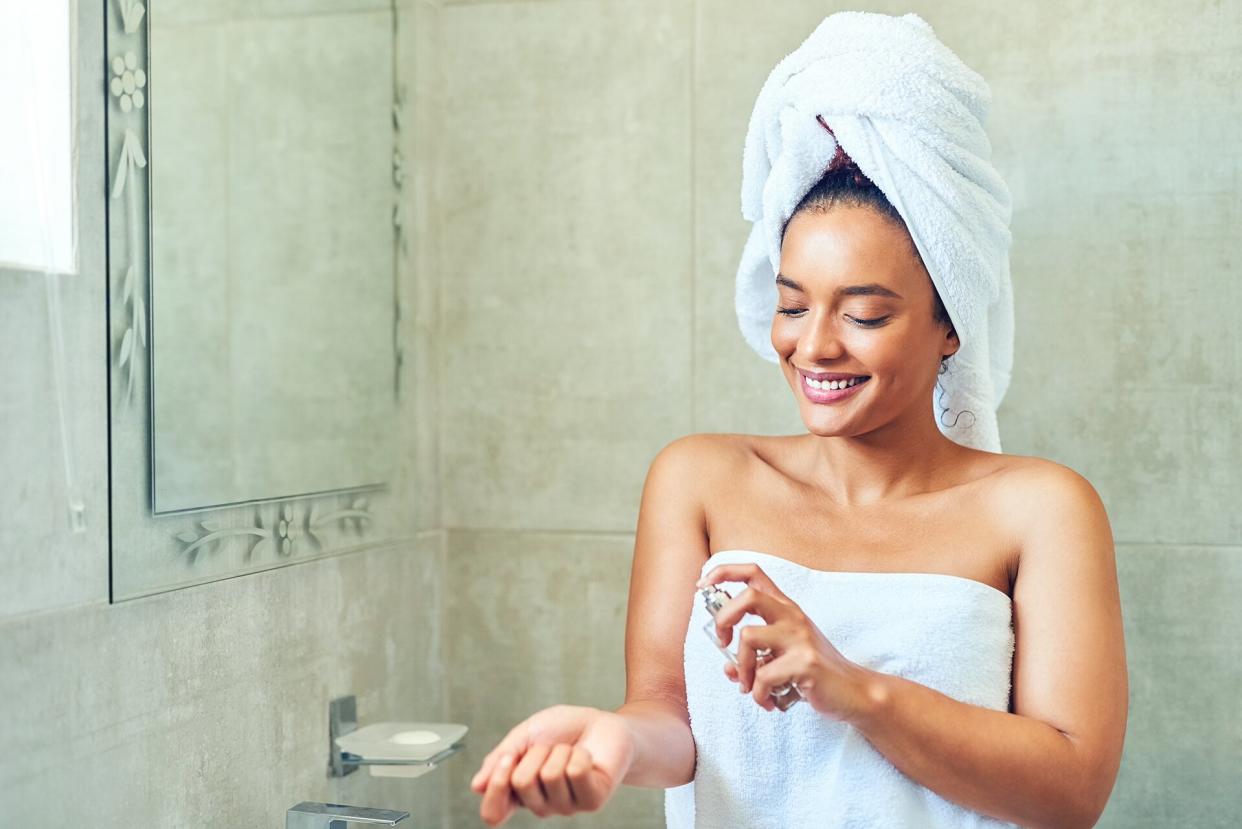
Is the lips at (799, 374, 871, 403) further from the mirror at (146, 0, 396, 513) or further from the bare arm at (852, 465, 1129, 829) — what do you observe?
the mirror at (146, 0, 396, 513)

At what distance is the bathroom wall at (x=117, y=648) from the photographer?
926 millimetres

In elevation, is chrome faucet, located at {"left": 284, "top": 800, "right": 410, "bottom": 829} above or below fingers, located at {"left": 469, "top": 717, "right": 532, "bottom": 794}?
below

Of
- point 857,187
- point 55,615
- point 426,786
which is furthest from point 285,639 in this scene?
point 857,187

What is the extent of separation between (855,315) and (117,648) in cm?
72

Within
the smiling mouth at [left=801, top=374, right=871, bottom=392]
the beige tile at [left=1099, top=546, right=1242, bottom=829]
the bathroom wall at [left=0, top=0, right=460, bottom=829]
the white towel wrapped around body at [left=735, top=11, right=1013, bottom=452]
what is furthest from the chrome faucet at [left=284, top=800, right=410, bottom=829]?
the beige tile at [left=1099, top=546, right=1242, bottom=829]

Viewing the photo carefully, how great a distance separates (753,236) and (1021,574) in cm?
44

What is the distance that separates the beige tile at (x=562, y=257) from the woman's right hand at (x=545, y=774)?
738mm

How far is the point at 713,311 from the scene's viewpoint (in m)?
1.62

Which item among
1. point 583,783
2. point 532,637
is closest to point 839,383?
point 583,783

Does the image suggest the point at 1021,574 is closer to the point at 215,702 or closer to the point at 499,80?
the point at 215,702

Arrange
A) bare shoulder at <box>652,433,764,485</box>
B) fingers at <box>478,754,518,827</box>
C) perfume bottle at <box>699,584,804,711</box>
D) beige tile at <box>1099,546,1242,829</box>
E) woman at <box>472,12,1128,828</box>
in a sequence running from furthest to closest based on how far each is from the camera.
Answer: beige tile at <box>1099,546,1242,829</box>
bare shoulder at <box>652,433,764,485</box>
woman at <box>472,12,1128,828</box>
perfume bottle at <box>699,584,804,711</box>
fingers at <box>478,754,518,827</box>

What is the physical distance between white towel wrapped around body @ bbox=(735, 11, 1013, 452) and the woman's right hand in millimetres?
555

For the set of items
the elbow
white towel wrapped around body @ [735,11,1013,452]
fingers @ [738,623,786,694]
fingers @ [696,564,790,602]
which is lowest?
the elbow

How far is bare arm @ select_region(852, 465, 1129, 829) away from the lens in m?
1.03
